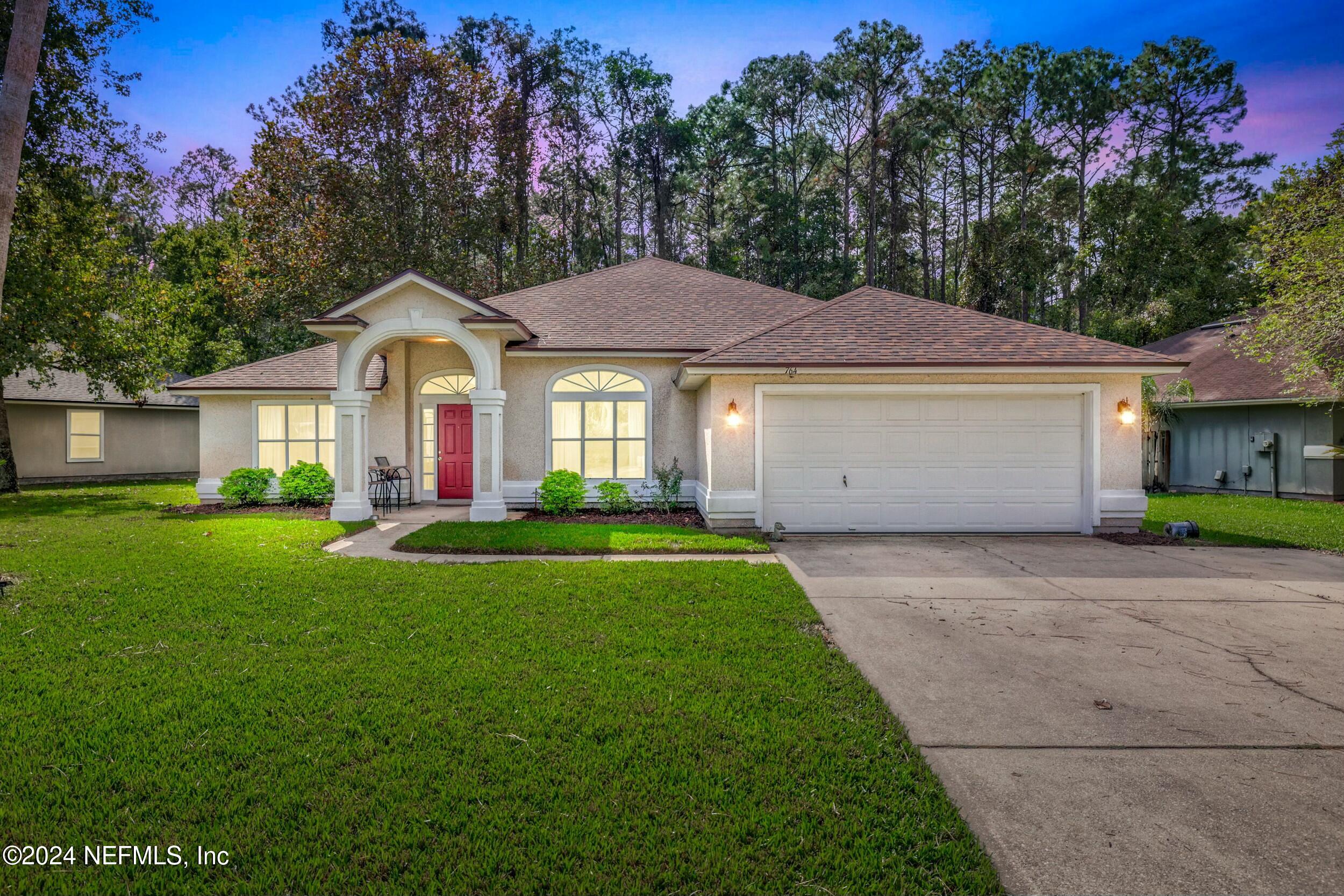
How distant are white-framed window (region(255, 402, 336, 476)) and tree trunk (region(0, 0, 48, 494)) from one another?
22.4ft

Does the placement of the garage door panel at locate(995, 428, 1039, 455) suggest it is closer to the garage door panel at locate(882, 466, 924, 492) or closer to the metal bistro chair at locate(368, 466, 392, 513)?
the garage door panel at locate(882, 466, 924, 492)

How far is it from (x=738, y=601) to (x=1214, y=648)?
3.64 meters

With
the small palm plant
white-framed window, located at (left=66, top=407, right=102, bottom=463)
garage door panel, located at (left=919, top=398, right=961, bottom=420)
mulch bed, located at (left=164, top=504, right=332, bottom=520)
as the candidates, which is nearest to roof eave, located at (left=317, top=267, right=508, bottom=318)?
mulch bed, located at (left=164, top=504, right=332, bottom=520)

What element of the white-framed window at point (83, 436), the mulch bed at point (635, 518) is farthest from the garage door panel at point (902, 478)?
the white-framed window at point (83, 436)

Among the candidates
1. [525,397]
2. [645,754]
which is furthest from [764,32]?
[645,754]

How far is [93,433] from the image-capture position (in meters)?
19.2

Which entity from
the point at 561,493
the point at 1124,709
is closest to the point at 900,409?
the point at 561,493

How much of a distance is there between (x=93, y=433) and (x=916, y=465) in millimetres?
23643

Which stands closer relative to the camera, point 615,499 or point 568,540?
point 568,540

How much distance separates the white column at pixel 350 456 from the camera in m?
10.8

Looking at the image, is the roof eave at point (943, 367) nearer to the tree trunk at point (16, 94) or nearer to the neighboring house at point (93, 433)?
the tree trunk at point (16, 94)

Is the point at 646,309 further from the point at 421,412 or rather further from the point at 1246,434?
the point at 1246,434

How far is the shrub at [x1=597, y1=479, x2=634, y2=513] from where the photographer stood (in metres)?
11.5

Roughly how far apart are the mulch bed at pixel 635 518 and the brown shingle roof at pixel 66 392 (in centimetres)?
1232
